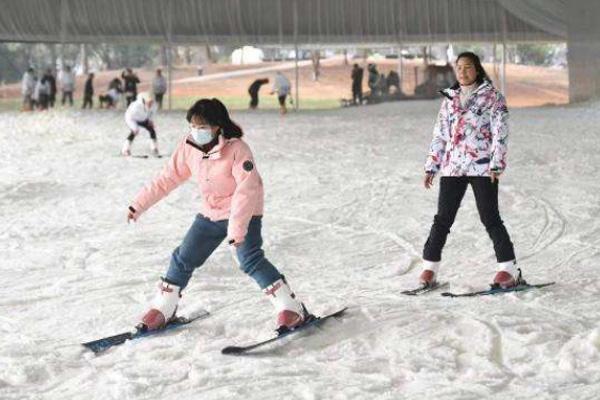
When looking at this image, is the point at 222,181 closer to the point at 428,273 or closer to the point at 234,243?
the point at 234,243

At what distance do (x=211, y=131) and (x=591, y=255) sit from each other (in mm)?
3398

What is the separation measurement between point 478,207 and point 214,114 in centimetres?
176

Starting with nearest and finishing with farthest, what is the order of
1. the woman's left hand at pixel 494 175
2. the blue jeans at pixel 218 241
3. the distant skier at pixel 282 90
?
the blue jeans at pixel 218 241 < the woman's left hand at pixel 494 175 < the distant skier at pixel 282 90

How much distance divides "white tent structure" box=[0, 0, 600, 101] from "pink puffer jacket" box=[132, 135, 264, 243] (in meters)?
22.4

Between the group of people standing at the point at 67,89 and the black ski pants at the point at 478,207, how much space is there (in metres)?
21.4

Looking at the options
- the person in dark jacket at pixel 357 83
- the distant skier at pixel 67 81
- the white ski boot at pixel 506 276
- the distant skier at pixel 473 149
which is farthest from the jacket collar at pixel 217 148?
the distant skier at pixel 67 81

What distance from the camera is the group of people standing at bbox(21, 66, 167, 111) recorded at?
26250 millimetres

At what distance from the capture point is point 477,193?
5.40 m

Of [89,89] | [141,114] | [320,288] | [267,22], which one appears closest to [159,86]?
[89,89]

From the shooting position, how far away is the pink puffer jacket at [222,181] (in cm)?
438

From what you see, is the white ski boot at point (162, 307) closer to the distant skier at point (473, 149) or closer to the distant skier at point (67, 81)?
the distant skier at point (473, 149)

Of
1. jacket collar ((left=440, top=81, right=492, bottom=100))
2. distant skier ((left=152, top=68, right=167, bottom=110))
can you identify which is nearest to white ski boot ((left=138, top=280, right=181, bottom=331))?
jacket collar ((left=440, top=81, right=492, bottom=100))

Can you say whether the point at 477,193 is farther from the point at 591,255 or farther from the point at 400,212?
the point at 400,212

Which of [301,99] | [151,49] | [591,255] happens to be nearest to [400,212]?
[591,255]
